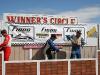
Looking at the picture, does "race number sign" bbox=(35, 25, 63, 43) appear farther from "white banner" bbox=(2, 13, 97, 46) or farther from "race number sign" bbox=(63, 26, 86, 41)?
"race number sign" bbox=(63, 26, 86, 41)

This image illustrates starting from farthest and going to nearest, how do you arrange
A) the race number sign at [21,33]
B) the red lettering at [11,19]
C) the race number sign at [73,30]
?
the race number sign at [73,30] → the race number sign at [21,33] → the red lettering at [11,19]

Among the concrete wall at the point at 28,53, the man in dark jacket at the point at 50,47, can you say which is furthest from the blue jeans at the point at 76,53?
the concrete wall at the point at 28,53

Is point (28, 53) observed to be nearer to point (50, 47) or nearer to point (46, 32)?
point (46, 32)

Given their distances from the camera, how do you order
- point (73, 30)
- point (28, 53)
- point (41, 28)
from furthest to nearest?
point (73, 30) < point (41, 28) < point (28, 53)

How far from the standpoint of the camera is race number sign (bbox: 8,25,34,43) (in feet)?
62.4

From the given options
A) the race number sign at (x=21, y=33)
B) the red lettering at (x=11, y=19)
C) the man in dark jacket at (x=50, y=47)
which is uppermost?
the red lettering at (x=11, y=19)

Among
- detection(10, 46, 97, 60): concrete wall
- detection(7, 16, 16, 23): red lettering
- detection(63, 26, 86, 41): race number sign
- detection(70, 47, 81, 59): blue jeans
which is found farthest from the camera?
detection(63, 26, 86, 41): race number sign

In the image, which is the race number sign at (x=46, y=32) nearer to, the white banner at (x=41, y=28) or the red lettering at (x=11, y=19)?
the white banner at (x=41, y=28)

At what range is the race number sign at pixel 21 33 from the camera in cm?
1902

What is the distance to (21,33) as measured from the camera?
19266mm

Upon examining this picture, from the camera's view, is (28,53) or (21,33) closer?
(21,33)

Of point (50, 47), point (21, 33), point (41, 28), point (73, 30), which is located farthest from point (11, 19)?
point (73, 30)

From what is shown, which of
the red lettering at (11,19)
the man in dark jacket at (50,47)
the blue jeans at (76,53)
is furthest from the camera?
the red lettering at (11,19)

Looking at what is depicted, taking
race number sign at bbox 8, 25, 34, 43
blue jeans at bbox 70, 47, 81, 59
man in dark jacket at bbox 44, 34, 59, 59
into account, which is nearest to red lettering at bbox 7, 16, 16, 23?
race number sign at bbox 8, 25, 34, 43
